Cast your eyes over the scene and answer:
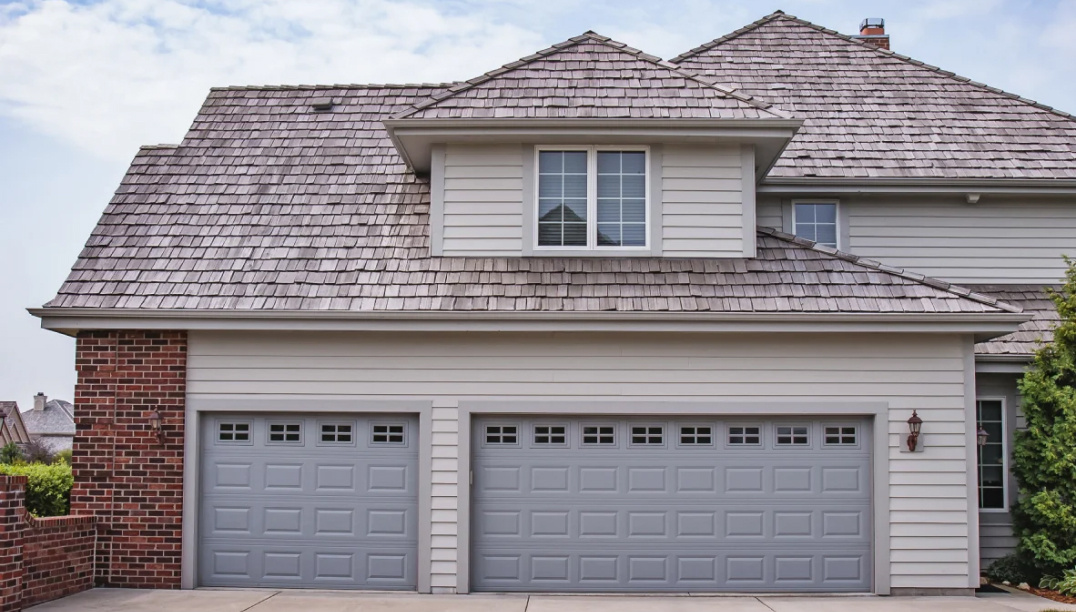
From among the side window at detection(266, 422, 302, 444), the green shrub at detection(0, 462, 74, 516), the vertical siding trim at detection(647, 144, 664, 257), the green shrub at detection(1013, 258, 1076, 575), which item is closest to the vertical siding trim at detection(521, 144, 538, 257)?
the vertical siding trim at detection(647, 144, 664, 257)

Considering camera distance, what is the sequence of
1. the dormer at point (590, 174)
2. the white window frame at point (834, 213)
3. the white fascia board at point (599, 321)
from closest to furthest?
1. the white fascia board at point (599, 321)
2. the dormer at point (590, 174)
3. the white window frame at point (834, 213)

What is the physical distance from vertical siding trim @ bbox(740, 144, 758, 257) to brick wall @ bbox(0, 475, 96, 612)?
26.1 feet

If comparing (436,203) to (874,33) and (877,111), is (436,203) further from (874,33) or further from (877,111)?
(874,33)

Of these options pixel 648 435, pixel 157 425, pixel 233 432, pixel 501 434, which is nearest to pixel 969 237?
pixel 648 435

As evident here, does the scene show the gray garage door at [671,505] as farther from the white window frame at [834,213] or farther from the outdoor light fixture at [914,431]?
the white window frame at [834,213]

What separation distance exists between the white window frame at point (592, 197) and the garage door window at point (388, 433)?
2.56 metres

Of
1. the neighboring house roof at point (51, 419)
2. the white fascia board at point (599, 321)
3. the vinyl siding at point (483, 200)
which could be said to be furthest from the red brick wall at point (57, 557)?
the neighboring house roof at point (51, 419)

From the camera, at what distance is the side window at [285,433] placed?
36.2ft

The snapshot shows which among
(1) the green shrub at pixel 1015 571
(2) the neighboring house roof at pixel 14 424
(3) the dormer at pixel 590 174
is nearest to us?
(3) the dormer at pixel 590 174

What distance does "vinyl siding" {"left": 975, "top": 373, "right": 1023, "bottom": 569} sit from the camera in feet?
39.4

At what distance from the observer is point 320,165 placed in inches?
513

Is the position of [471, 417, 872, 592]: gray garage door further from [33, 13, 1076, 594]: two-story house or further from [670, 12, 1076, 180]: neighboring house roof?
[670, 12, 1076, 180]: neighboring house roof

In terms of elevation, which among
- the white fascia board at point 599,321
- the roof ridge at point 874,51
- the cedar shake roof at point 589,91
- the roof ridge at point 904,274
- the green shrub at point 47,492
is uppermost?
the roof ridge at point 874,51

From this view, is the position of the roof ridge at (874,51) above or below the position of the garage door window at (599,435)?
above
